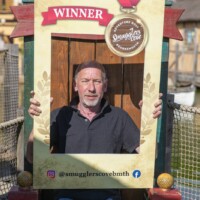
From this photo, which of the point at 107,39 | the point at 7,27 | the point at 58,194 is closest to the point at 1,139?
the point at 58,194

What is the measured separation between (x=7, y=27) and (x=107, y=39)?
20.9 m

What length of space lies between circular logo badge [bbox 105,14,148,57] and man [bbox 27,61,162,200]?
0.28 m

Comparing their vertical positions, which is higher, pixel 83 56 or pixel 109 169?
pixel 83 56

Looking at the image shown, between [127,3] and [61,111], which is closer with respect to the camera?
[127,3]

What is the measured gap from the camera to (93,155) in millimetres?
2564

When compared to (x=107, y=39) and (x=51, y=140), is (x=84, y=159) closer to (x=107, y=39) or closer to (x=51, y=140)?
(x=51, y=140)

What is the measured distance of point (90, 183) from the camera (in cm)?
257

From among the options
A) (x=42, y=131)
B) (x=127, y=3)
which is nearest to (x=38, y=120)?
(x=42, y=131)

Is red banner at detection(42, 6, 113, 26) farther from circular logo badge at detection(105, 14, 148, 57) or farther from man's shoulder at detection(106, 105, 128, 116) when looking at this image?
man's shoulder at detection(106, 105, 128, 116)

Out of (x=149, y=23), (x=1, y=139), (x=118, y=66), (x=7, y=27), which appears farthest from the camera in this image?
(x=7, y=27)

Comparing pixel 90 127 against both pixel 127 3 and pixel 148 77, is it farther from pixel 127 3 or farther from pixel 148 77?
pixel 127 3

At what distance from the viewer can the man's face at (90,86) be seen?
2.66 meters

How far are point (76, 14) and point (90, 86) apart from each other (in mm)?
451

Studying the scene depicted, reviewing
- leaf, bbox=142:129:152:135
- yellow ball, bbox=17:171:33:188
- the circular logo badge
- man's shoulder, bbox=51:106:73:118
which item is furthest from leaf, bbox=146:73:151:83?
yellow ball, bbox=17:171:33:188
